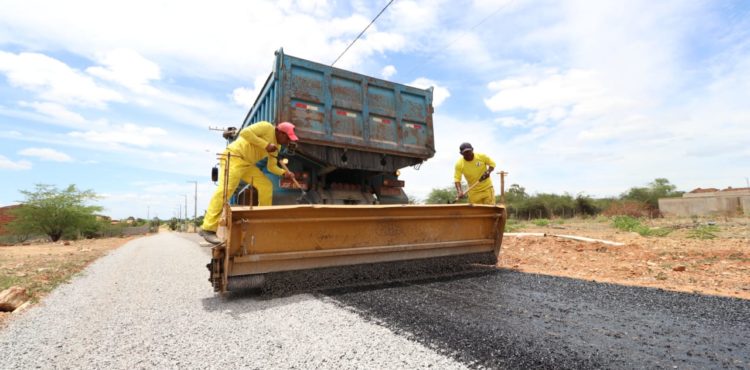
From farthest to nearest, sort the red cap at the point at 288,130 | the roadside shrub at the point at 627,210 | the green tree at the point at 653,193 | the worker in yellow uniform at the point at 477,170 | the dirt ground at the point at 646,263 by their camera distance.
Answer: the green tree at the point at 653,193 → the roadside shrub at the point at 627,210 → the worker in yellow uniform at the point at 477,170 → the red cap at the point at 288,130 → the dirt ground at the point at 646,263

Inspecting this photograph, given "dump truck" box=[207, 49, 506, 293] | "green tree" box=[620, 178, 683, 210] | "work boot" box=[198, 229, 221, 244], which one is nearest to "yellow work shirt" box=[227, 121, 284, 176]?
"dump truck" box=[207, 49, 506, 293]

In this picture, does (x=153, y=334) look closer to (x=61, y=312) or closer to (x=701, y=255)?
(x=61, y=312)

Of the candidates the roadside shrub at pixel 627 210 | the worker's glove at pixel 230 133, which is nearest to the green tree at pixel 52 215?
the worker's glove at pixel 230 133

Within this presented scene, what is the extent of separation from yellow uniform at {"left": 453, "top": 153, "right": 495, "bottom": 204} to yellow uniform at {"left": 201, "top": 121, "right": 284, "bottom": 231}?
2648mm

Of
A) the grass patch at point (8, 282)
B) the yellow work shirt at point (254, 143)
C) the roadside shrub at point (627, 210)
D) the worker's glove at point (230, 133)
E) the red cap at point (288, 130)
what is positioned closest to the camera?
the yellow work shirt at point (254, 143)

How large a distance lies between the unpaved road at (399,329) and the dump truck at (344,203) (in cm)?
36

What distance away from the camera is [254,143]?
3873 millimetres

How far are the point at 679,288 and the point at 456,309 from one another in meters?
2.23

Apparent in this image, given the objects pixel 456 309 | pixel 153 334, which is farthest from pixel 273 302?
pixel 456 309

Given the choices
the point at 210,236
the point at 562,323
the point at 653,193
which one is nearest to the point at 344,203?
the point at 210,236

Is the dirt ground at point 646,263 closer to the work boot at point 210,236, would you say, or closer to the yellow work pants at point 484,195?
the yellow work pants at point 484,195

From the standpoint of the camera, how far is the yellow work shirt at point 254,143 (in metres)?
3.87

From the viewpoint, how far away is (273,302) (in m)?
2.94

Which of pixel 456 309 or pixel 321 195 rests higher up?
pixel 321 195
